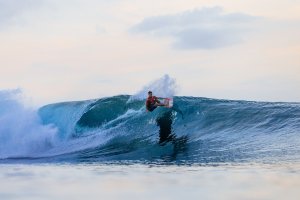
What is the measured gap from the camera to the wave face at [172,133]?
12860 millimetres

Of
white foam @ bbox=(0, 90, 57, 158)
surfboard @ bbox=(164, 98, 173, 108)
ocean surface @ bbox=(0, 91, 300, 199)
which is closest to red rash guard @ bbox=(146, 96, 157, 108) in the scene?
surfboard @ bbox=(164, 98, 173, 108)

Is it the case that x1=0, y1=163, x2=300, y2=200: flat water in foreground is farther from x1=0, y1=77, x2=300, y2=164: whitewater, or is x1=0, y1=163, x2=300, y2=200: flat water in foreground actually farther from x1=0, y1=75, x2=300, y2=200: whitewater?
x1=0, y1=77, x2=300, y2=164: whitewater

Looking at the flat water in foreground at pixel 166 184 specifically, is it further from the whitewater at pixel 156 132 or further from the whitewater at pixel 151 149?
the whitewater at pixel 156 132

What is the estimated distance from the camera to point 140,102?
789 inches

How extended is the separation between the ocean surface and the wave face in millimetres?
29

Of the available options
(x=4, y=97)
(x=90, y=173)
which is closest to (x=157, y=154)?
(x=90, y=173)

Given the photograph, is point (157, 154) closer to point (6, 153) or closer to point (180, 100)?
point (180, 100)

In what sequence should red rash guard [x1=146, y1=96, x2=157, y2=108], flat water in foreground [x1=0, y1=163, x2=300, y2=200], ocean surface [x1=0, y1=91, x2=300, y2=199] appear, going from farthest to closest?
red rash guard [x1=146, y1=96, x2=157, y2=108], ocean surface [x1=0, y1=91, x2=300, y2=199], flat water in foreground [x1=0, y1=163, x2=300, y2=200]

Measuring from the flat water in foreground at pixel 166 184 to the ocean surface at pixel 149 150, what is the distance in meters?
0.01

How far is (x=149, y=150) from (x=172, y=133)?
6.85 feet

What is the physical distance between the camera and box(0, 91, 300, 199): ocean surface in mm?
7371

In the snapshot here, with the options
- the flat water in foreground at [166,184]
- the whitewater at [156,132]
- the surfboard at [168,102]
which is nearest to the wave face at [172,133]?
the whitewater at [156,132]

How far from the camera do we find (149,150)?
47.7 ft

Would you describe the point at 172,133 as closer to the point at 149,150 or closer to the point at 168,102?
the point at 168,102
